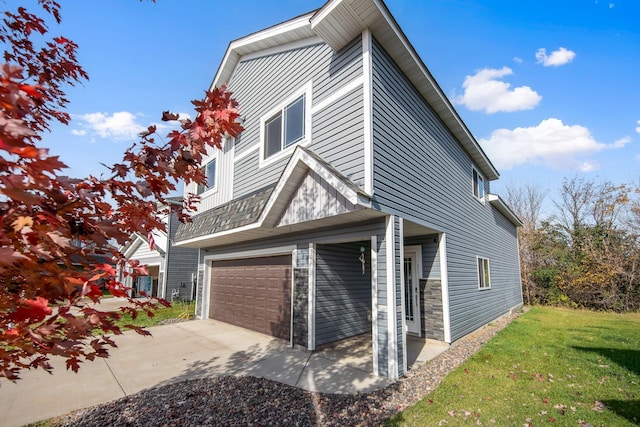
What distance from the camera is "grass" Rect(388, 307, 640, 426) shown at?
4035 mm

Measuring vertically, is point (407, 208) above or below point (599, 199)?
below

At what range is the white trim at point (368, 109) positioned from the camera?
18.0 ft

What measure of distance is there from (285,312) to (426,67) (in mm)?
6803

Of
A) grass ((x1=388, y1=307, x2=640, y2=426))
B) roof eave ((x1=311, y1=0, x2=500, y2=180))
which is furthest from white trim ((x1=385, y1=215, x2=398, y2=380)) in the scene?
roof eave ((x1=311, y1=0, x2=500, y2=180))

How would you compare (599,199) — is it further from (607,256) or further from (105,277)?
(105,277)

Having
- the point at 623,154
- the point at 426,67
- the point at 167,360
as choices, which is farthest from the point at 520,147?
the point at 167,360

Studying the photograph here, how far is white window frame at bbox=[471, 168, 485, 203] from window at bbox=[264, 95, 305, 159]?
716 centimetres

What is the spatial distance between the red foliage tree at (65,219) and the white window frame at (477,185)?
11.1 m

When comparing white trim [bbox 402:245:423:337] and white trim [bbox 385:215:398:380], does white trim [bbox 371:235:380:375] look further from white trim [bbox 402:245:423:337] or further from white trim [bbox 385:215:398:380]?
white trim [bbox 402:245:423:337]

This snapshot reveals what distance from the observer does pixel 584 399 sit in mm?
4570

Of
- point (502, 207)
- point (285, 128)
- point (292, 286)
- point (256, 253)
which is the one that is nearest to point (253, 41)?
point (285, 128)

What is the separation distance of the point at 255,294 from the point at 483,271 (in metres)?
8.21

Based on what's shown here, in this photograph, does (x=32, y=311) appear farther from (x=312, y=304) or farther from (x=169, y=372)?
(x=312, y=304)

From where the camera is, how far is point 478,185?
39.6 feet
